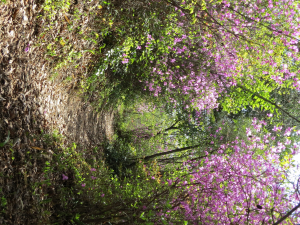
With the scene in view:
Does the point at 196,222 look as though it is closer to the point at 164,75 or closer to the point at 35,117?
the point at 35,117

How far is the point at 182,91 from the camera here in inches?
361

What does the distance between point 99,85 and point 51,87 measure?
2097mm

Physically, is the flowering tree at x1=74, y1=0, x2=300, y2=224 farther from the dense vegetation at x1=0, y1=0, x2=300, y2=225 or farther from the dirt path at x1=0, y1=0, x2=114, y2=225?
the dirt path at x1=0, y1=0, x2=114, y2=225

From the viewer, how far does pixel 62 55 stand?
16.0 ft

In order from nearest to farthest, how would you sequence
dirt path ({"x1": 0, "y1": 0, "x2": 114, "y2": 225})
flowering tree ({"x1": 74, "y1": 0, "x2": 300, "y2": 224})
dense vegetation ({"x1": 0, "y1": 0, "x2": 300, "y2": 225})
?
dirt path ({"x1": 0, "y1": 0, "x2": 114, "y2": 225}) → dense vegetation ({"x1": 0, "y1": 0, "x2": 300, "y2": 225}) → flowering tree ({"x1": 74, "y1": 0, "x2": 300, "y2": 224})

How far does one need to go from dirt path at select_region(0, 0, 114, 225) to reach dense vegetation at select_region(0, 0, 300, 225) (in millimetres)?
225

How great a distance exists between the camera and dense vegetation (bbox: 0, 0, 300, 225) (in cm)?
448

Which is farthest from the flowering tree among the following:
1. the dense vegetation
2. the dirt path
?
the dirt path

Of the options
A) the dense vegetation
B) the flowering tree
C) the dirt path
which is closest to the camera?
the dirt path

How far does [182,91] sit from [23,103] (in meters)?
6.34

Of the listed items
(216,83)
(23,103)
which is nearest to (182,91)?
(216,83)

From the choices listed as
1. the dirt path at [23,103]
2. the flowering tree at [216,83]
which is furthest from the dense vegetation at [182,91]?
the dirt path at [23,103]

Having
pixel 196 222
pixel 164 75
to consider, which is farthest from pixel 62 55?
pixel 196 222

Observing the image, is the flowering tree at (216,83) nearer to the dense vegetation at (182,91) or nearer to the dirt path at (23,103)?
the dense vegetation at (182,91)
